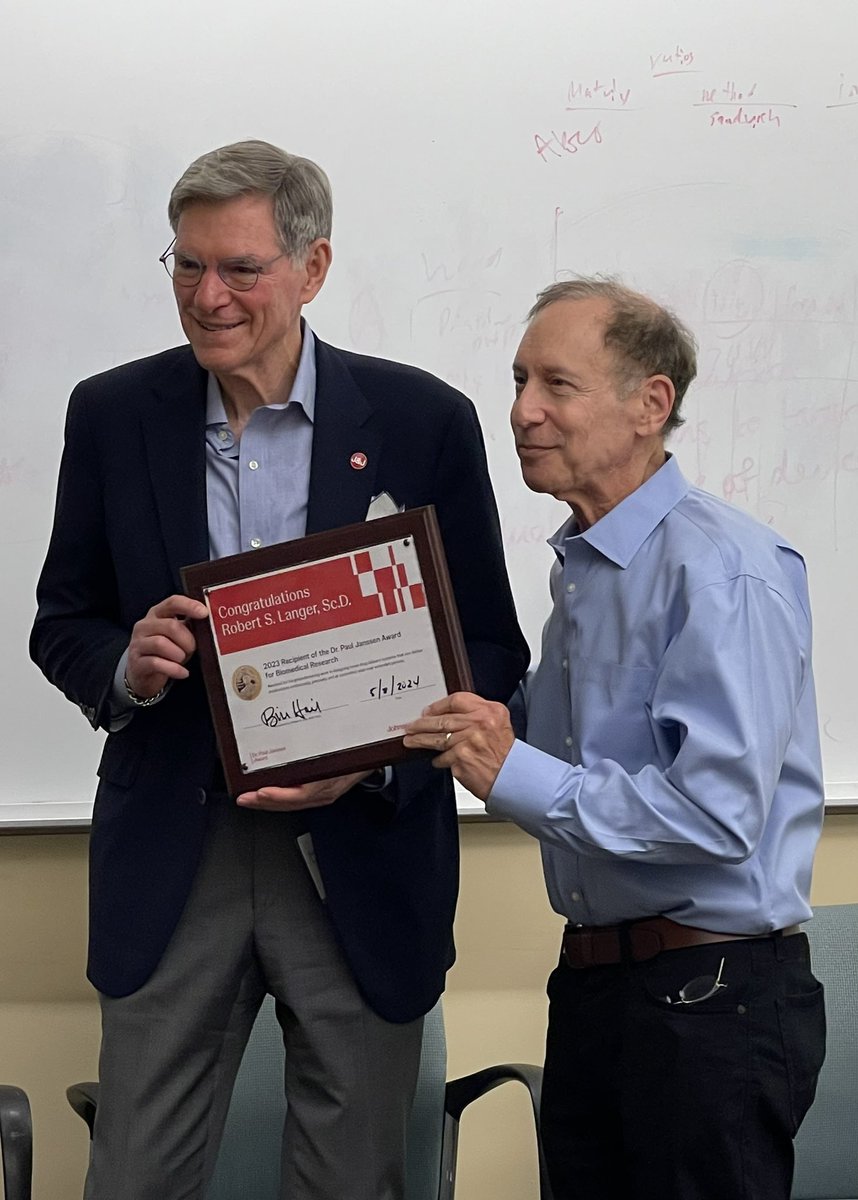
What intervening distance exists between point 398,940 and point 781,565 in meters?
0.73

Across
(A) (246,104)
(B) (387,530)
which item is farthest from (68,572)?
(A) (246,104)

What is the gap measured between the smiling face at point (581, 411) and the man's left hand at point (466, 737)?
0.31m

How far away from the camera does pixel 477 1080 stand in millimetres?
2389

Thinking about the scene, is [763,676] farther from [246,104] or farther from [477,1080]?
[246,104]

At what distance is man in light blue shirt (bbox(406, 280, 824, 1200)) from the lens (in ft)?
5.53

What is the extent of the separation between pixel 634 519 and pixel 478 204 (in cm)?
118

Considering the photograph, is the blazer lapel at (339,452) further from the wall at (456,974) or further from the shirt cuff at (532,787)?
the wall at (456,974)

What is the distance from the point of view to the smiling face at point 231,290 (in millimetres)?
1854

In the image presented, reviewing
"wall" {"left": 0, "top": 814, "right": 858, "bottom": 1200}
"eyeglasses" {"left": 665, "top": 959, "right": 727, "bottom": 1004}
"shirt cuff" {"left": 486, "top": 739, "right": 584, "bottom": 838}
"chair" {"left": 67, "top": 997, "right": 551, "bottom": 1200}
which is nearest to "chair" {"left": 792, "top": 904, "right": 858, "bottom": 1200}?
"wall" {"left": 0, "top": 814, "right": 858, "bottom": 1200}

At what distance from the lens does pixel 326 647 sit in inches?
70.7

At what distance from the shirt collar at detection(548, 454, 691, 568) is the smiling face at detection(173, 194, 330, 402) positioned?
51 cm

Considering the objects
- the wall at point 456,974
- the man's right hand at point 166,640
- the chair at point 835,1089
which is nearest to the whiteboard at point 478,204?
the wall at point 456,974
